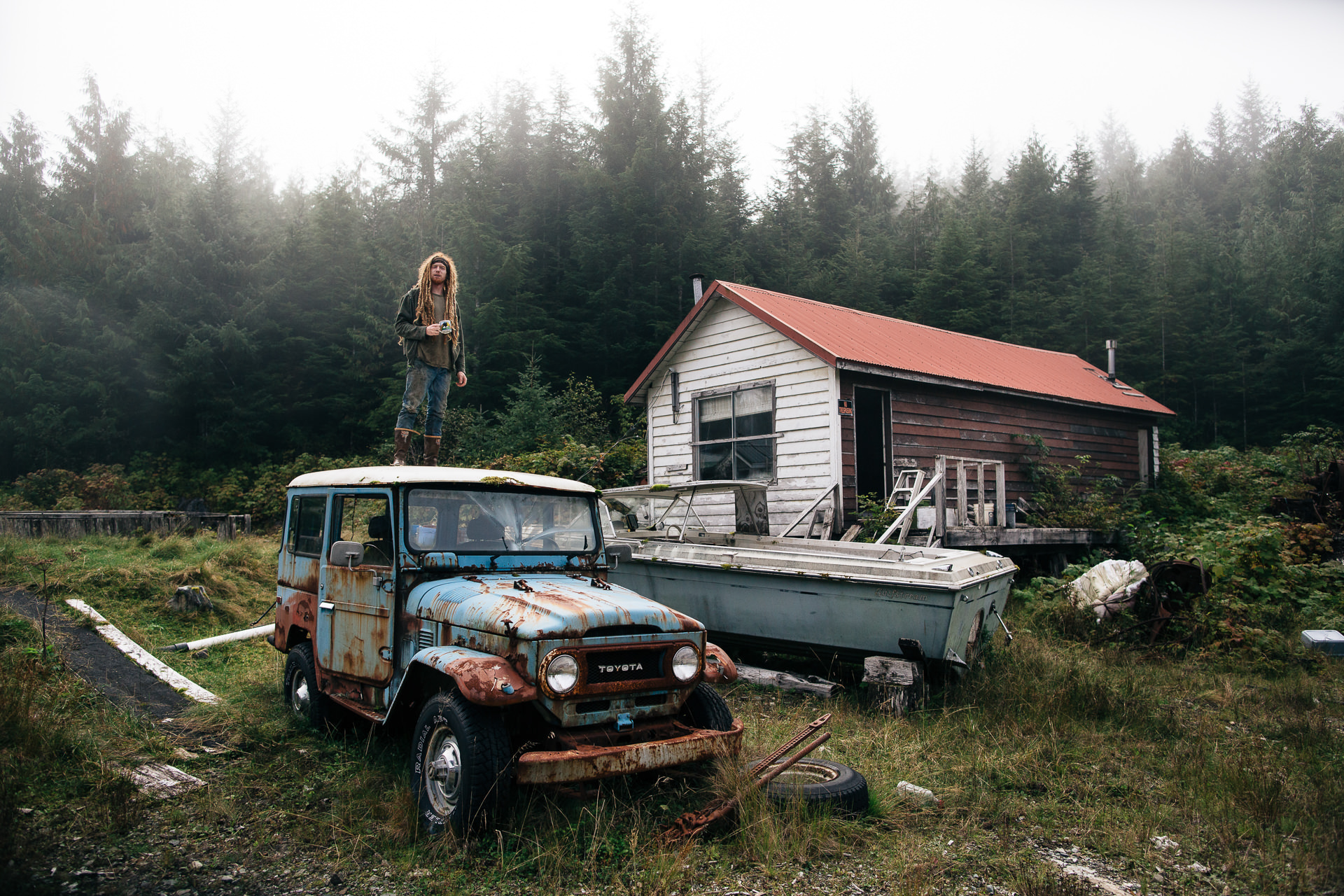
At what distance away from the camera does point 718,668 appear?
4.24m

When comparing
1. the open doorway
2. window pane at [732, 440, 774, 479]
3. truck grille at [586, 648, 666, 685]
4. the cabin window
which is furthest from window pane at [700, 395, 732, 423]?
truck grille at [586, 648, 666, 685]

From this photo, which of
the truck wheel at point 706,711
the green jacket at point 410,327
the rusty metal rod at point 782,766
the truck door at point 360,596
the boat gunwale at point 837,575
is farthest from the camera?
the green jacket at point 410,327

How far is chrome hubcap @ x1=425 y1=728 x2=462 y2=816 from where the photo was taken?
12.1 ft

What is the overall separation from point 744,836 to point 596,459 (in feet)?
39.8

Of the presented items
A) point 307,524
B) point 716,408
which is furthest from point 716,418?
point 307,524


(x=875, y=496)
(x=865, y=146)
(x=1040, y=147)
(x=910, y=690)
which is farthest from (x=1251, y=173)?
(x=910, y=690)

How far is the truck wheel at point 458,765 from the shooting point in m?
3.52

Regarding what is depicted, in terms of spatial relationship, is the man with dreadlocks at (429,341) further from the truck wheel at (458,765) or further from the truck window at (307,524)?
the truck wheel at (458,765)

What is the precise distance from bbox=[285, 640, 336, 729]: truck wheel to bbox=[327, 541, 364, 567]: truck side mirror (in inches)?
45.4

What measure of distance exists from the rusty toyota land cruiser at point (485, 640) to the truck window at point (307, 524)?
0.02 metres

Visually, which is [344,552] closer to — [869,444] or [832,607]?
[832,607]

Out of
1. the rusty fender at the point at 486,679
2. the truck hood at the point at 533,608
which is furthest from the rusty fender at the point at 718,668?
the rusty fender at the point at 486,679

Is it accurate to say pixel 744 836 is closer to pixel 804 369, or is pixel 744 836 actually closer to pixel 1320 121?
pixel 804 369

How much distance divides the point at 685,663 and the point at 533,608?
82cm
